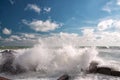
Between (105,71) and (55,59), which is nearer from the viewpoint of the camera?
(105,71)

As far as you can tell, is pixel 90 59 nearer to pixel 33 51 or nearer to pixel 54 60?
pixel 54 60

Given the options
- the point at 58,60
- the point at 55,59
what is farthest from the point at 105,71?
the point at 55,59

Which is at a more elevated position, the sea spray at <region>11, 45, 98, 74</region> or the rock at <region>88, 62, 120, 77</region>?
the sea spray at <region>11, 45, 98, 74</region>

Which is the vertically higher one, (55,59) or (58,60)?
(55,59)

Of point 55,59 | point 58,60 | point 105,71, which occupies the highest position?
point 55,59

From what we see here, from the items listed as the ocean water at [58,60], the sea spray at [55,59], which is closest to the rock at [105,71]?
the ocean water at [58,60]

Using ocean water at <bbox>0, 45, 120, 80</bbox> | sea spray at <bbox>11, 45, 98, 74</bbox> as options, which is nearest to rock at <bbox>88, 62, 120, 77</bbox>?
ocean water at <bbox>0, 45, 120, 80</bbox>

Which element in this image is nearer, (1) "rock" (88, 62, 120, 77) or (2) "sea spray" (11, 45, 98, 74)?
(1) "rock" (88, 62, 120, 77)

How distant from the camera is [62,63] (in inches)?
604

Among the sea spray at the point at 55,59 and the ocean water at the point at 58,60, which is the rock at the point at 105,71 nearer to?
the ocean water at the point at 58,60

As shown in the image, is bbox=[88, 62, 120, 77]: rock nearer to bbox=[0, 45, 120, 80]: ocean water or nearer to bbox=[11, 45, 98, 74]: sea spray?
bbox=[0, 45, 120, 80]: ocean water

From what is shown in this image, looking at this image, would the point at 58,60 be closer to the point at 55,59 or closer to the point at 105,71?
the point at 55,59

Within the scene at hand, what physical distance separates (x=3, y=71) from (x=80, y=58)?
21.8 feet

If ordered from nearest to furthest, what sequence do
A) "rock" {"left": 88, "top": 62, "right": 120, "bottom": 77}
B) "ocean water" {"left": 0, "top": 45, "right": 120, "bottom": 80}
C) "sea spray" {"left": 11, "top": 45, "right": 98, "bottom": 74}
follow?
1. "rock" {"left": 88, "top": 62, "right": 120, "bottom": 77}
2. "ocean water" {"left": 0, "top": 45, "right": 120, "bottom": 80}
3. "sea spray" {"left": 11, "top": 45, "right": 98, "bottom": 74}
